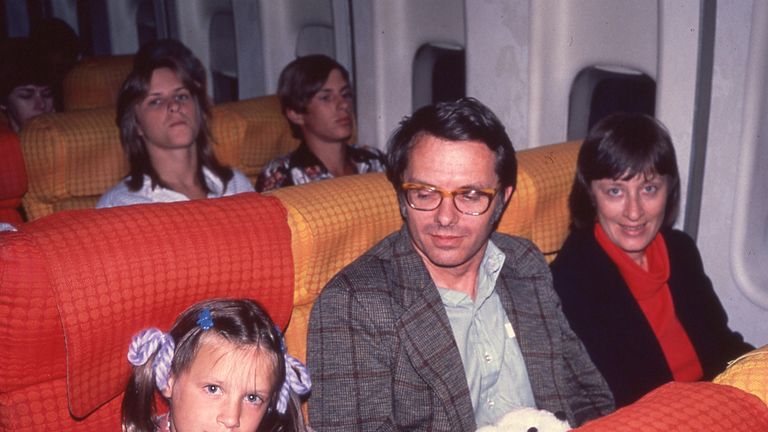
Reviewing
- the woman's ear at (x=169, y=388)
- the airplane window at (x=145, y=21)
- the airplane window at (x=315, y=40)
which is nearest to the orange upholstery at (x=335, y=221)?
the woman's ear at (x=169, y=388)

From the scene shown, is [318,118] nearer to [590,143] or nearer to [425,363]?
[590,143]

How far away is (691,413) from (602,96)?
2078mm

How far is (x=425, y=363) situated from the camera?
1.66 meters

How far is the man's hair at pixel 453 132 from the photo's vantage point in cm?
173

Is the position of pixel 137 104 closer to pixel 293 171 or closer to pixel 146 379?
pixel 293 171

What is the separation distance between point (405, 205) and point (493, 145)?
0.24 m

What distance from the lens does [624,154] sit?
2.17 metres

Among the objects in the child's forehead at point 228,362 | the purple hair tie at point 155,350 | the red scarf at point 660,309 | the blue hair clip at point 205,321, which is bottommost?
the red scarf at point 660,309

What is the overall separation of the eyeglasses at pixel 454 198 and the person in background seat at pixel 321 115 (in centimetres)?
168

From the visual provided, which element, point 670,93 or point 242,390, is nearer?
point 242,390

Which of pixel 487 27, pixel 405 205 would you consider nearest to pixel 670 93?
pixel 487 27

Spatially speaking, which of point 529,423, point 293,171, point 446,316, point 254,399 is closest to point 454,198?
point 446,316

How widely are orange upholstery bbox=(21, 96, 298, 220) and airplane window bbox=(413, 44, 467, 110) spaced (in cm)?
78

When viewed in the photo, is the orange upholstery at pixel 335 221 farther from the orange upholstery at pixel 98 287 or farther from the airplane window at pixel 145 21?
the airplane window at pixel 145 21
